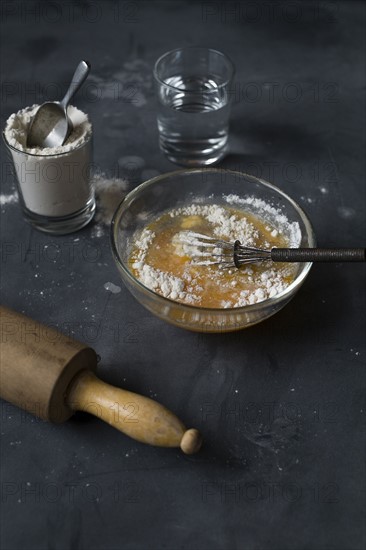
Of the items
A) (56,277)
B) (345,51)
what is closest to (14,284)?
(56,277)

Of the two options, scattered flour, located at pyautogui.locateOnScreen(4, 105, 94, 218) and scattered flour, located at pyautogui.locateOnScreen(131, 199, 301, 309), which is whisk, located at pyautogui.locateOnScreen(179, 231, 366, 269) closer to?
scattered flour, located at pyautogui.locateOnScreen(131, 199, 301, 309)

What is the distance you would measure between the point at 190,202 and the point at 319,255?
1.14 ft

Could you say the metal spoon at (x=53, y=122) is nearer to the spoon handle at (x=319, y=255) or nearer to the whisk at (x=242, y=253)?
the whisk at (x=242, y=253)

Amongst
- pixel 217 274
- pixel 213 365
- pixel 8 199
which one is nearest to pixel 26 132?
pixel 8 199

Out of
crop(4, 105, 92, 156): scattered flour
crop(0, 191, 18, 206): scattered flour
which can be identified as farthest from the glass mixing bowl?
crop(0, 191, 18, 206): scattered flour

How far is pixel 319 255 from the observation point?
112 centimetres

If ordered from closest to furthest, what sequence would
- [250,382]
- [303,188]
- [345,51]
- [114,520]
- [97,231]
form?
1. [114,520]
2. [250,382]
3. [97,231]
4. [303,188]
5. [345,51]

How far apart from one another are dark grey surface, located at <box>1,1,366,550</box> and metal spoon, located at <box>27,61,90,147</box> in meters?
0.17

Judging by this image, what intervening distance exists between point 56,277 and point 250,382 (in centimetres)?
38

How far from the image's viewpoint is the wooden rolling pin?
100 cm

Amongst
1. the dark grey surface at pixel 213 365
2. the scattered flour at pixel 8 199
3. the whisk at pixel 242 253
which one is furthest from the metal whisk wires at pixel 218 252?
the scattered flour at pixel 8 199

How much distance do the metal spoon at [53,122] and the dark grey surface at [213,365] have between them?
0.54ft

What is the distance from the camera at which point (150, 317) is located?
4.09 feet

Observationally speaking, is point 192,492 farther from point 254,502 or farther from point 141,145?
point 141,145
